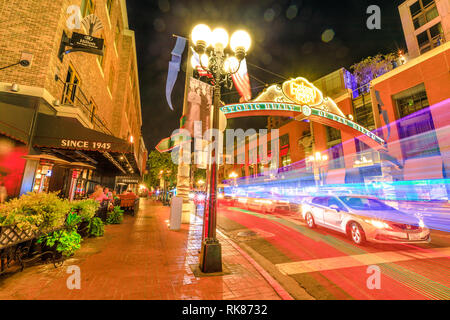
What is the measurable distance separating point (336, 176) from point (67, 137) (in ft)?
87.0

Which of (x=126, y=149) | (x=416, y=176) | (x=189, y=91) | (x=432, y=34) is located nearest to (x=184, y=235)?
(x=126, y=149)

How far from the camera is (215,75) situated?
5777 millimetres

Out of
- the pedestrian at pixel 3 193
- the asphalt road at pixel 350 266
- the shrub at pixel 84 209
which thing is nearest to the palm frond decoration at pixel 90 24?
the pedestrian at pixel 3 193

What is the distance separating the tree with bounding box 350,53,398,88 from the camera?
2612 centimetres

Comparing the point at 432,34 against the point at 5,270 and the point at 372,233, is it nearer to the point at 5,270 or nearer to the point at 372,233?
the point at 372,233

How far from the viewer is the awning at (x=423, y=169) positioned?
17.4 m

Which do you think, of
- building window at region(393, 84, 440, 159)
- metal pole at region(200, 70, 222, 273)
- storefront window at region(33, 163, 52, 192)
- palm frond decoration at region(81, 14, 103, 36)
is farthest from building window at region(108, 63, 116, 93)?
building window at region(393, 84, 440, 159)

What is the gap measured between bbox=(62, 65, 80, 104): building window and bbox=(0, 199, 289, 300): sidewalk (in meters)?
6.58

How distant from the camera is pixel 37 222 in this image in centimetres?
418

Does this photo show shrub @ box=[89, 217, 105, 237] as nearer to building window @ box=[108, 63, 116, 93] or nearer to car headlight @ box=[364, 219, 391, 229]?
car headlight @ box=[364, 219, 391, 229]

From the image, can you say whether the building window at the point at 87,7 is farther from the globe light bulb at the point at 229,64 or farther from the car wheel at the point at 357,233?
the car wheel at the point at 357,233

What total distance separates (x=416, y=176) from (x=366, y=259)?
61.8 ft

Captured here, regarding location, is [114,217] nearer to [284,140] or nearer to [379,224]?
[379,224]

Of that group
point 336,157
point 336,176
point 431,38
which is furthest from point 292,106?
point 431,38
